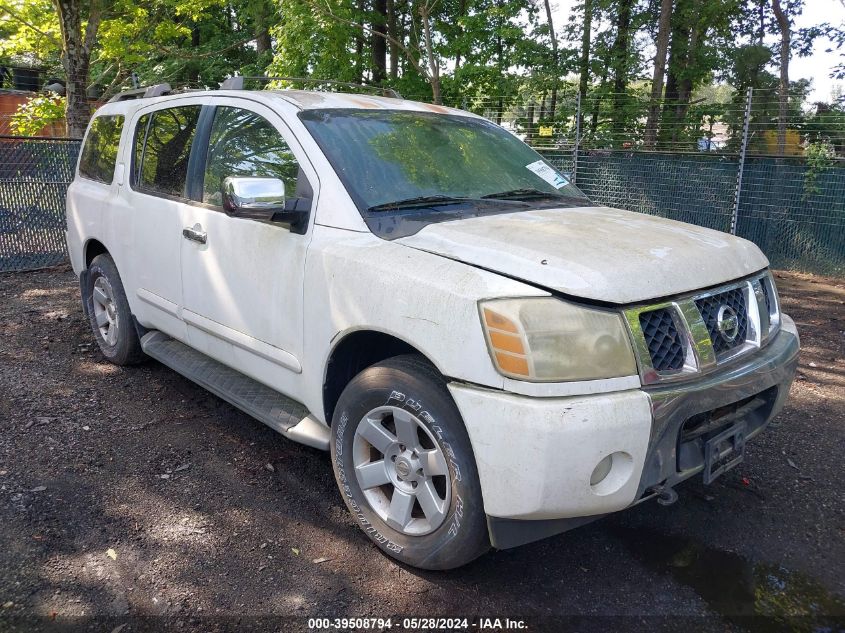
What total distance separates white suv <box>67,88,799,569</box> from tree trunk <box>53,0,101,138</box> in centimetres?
933

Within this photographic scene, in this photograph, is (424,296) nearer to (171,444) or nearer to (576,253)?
(576,253)

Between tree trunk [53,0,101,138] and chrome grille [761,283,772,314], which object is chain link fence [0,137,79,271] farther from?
chrome grille [761,283,772,314]

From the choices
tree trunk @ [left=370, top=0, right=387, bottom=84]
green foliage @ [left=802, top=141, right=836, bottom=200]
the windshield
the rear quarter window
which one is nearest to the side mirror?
the windshield

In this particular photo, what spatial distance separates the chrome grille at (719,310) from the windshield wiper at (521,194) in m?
1.18

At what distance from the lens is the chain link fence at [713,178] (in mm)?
9172

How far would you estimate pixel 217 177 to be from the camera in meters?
3.89

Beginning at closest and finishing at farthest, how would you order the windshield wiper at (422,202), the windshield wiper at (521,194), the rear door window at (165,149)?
1. the windshield wiper at (422,202)
2. the windshield wiper at (521,194)
3. the rear door window at (165,149)

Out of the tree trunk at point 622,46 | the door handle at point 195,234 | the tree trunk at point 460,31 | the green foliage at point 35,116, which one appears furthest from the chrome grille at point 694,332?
the green foliage at point 35,116

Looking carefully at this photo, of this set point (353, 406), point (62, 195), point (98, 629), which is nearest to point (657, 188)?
point (62, 195)

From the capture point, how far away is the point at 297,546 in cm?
307

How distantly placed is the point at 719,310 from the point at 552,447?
997 mm

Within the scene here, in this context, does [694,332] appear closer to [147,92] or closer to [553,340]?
[553,340]

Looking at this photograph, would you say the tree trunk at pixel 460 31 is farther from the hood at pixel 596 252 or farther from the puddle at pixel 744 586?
the puddle at pixel 744 586

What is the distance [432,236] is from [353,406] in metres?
0.78
